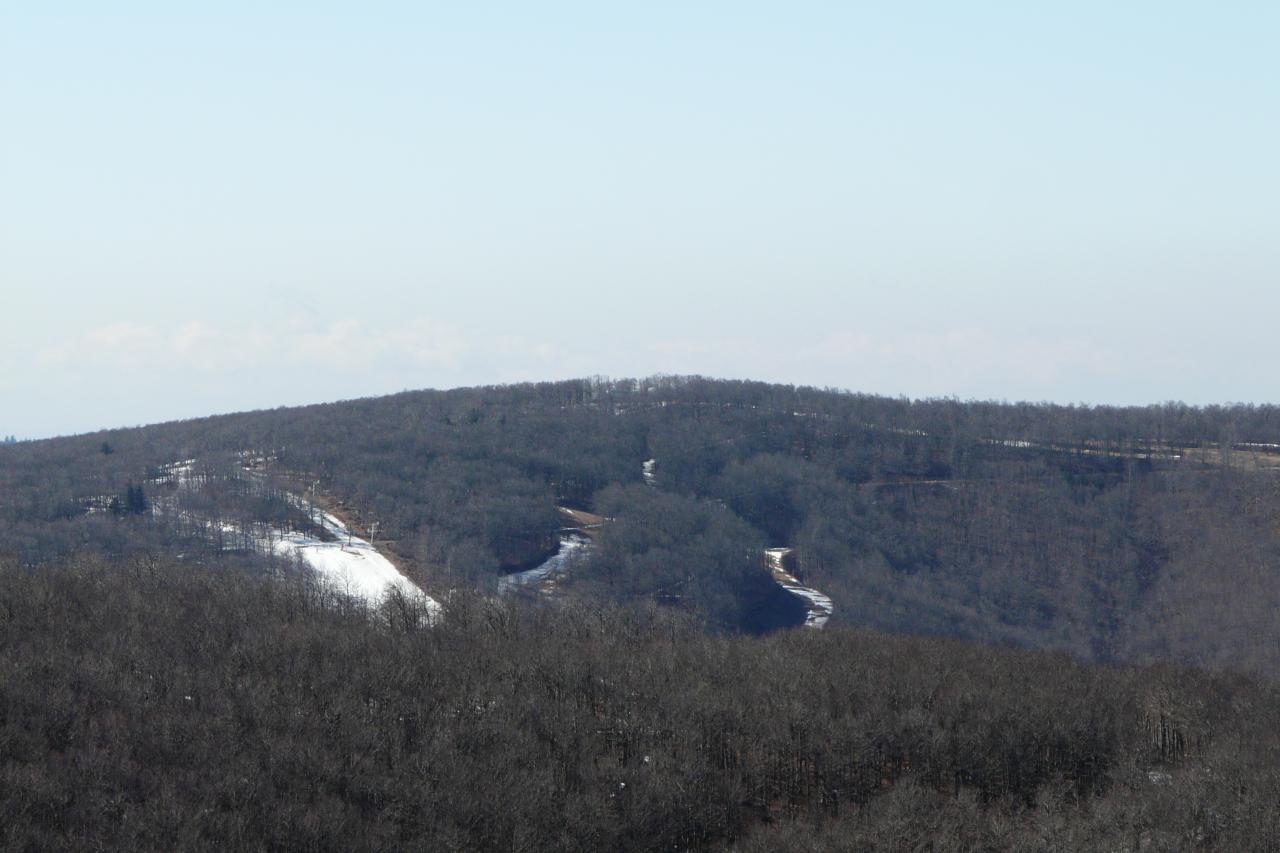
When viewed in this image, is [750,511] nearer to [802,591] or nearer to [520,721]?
[802,591]

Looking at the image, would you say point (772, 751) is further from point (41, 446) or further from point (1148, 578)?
point (41, 446)

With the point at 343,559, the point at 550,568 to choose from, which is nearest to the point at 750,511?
the point at 550,568

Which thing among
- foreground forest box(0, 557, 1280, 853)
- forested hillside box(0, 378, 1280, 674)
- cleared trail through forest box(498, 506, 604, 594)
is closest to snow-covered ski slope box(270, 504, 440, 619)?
forested hillside box(0, 378, 1280, 674)

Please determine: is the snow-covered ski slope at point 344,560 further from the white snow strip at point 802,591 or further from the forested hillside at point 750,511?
the white snow strip at point 802,591

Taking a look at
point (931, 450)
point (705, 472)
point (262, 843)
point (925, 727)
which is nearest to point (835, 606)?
point (705, 472)

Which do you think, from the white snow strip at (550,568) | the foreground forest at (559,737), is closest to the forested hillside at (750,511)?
the white snow strip at (550,568)

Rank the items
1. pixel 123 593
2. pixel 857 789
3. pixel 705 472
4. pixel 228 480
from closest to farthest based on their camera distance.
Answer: pixel 857 789, pixel 123 593, pixel 228 480, pixel 705 472

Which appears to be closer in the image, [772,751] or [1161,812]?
[1161,812]
